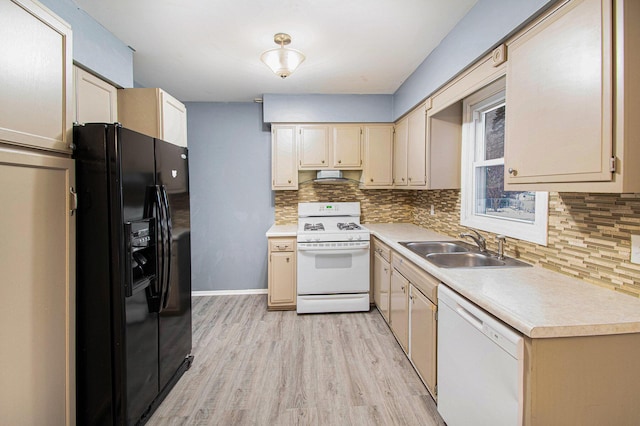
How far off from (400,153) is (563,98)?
218 cm

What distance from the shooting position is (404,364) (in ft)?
7.44

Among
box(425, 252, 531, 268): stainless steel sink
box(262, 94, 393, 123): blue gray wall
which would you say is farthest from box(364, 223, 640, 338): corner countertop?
box(262, 94, 393, 123): blue gray wall

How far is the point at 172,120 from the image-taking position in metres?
2.34

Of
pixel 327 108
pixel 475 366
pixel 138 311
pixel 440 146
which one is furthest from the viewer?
pixel 327 108

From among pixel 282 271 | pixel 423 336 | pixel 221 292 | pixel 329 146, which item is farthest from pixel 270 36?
pixel 221 292

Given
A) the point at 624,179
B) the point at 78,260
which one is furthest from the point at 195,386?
the point at 624,179

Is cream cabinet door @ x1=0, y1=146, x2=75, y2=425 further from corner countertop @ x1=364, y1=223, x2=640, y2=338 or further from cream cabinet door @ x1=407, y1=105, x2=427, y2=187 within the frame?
cream cabinet door @ x1=407, y1=105, x2=427, y2=187

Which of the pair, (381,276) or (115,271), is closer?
(115,271)

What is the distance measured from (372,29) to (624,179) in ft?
5.77

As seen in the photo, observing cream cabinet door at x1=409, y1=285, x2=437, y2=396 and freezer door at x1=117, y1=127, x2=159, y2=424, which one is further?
cream cabinet door at x1=409, y1=285, x2=437, y2=396

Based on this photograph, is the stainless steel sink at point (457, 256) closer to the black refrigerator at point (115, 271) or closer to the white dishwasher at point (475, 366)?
the white dishwasher at point (475, 366)

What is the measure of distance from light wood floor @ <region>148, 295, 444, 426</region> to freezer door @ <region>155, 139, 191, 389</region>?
0.24m

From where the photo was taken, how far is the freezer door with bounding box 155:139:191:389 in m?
1.86

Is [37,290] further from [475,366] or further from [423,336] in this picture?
[423,336]
